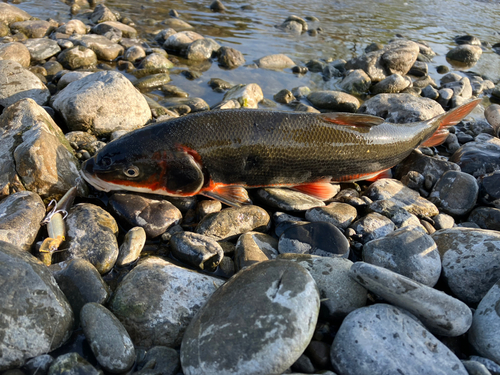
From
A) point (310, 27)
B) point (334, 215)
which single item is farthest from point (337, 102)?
point (310, 27)

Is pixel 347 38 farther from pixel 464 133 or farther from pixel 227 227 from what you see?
pixel 227 227

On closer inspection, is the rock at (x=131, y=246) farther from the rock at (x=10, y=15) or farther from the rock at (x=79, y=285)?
the rock at (x=10, y=15)

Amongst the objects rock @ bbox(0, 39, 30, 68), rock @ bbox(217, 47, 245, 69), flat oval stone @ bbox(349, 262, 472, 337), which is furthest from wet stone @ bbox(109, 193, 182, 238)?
rock @ bbox(217, 47, 245, 69)

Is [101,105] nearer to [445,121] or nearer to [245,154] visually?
[245,154]

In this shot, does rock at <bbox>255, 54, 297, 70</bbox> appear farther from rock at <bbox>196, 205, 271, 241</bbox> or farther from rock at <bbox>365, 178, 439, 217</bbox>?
rock at <bbox>196, 205, 271, 241</bbox>

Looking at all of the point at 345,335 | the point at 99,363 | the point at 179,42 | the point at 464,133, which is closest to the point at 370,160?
the point at 345,335
